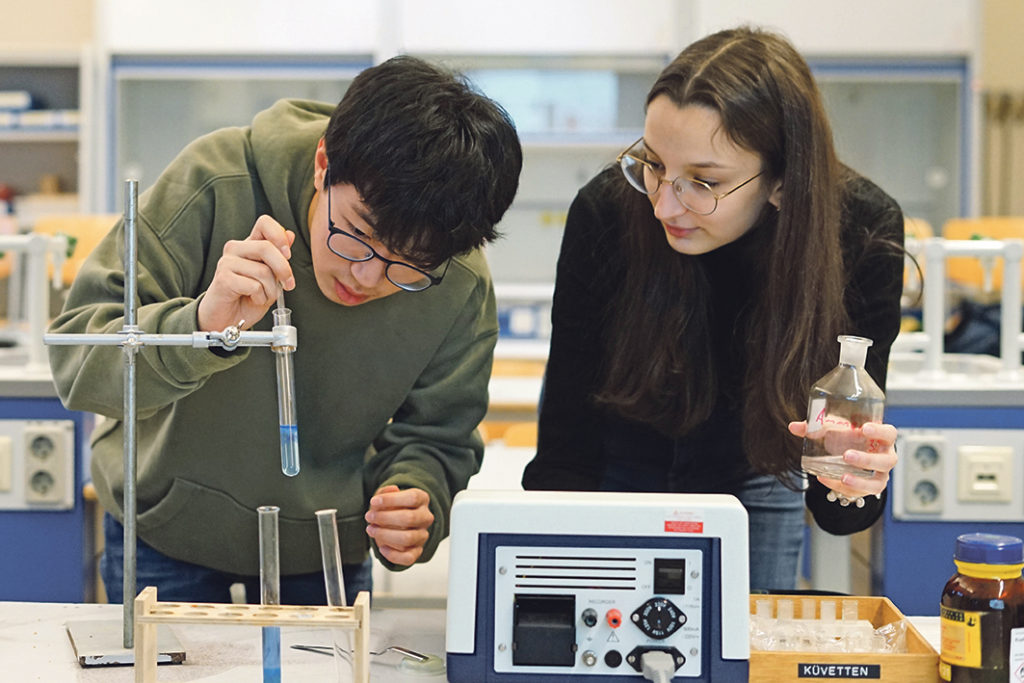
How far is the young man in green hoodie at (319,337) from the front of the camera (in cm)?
112

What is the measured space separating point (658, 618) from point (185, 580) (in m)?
0.65

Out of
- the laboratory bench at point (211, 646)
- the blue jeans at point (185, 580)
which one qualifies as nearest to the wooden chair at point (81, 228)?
the blue jeans at point (185, 580)

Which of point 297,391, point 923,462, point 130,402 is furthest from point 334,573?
point 923,462

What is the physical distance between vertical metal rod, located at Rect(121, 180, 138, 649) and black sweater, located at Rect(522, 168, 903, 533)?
1.65 ft

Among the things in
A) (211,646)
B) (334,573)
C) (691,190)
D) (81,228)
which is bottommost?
(211,646)

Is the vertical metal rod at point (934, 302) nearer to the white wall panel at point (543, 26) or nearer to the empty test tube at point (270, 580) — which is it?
the empty test tube at point (270, 580)

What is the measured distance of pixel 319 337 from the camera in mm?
1317

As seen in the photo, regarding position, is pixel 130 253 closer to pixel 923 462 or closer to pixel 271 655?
pixel 271 655

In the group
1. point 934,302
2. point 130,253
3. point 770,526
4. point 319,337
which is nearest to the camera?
point 130,253

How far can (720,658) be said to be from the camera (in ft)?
3.25

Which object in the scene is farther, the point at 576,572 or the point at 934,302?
the point at 934,302

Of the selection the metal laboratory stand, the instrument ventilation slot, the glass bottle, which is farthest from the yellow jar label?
the metal laboratory stand

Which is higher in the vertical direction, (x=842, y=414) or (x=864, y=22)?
(x=864, y=22)

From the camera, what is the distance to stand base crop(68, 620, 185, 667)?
3.48ft
